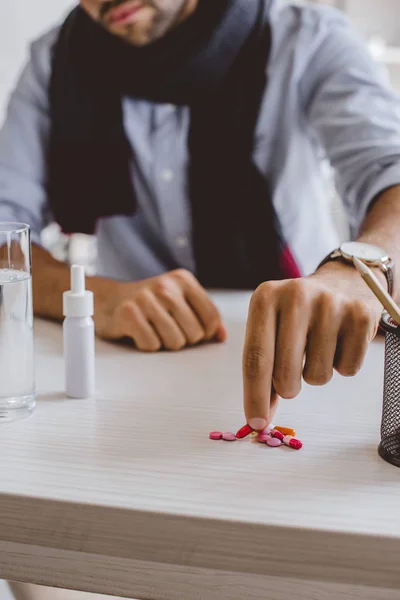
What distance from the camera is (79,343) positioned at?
0.74 meters

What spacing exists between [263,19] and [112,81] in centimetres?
30

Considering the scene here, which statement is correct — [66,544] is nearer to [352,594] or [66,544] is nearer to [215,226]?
[352,594]

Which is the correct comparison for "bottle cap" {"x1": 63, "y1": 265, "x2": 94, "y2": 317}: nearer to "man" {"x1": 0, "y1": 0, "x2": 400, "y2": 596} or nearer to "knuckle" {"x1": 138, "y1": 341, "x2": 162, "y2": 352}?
"knuckle" {"x1": 138, "y1": 341, "x2": 162, "y2": 352}

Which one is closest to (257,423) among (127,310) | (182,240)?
(127,310)

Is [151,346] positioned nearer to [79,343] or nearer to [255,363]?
[79,343]

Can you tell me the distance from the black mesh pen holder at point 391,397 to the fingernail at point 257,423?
0.10 meters

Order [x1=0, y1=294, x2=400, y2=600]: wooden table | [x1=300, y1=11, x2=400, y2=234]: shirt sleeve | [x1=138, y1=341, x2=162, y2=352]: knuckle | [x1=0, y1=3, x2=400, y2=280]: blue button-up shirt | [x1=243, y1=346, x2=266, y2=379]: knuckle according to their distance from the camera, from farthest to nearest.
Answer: [x1=0, y1=3, x2=400, y2=280]: blue button-up shirt < [x1=300, y1=11, x2=400, y2=234]: shirt sleeve < [x1=138, y1=341, x2=162, y2=352]: knuckle < [x1=243, y1=346, x2=266, y2=379]: knuckle < [x1=0, y1=294, x2=400, y2=600]: wooden table

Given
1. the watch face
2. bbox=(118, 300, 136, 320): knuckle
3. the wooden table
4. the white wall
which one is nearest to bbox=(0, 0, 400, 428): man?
bbox=(118, 300, 136, 320): knuckle

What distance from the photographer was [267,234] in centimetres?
131

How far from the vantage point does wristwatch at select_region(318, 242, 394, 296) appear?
76 centimetres

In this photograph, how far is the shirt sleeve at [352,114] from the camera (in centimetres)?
107

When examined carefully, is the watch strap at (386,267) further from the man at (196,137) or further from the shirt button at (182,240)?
the shirt button at (182,240)

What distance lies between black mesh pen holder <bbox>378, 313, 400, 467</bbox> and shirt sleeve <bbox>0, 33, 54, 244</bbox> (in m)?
0.83

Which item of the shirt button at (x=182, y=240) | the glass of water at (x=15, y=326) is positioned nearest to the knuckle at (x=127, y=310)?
the glass of water at (x=15, y=326)
